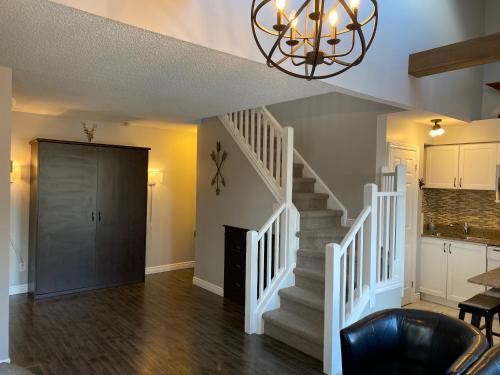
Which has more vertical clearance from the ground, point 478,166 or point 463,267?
point 478,166

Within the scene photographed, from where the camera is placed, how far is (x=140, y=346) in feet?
11.7

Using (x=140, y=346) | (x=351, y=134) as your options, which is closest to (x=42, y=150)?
(x=140, y=346)

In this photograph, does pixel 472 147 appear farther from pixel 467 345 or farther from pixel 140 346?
pixel 140 346

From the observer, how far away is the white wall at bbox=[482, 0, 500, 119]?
16.0 ft

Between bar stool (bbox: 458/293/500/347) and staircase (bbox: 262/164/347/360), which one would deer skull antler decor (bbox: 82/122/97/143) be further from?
bar stool (bbox: 458/293/500/347)

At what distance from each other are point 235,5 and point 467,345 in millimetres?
2529

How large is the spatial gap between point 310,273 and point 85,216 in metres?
3.17

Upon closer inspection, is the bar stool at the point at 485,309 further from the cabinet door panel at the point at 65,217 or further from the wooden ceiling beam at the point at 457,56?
the cabinet door panel at the point at 65,217

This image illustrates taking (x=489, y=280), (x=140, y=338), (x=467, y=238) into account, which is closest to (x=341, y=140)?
(x=467, y=238)

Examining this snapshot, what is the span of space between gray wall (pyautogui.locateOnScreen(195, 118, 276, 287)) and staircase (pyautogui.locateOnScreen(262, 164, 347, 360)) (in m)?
0.50

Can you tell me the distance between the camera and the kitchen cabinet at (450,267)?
4684 mm

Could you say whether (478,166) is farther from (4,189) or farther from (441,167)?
(4,189)

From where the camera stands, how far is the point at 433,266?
16.8 ft

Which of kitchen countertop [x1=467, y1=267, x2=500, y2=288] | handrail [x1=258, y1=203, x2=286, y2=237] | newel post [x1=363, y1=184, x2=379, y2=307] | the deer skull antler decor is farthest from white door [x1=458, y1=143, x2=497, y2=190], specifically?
the deer skull antler decor
